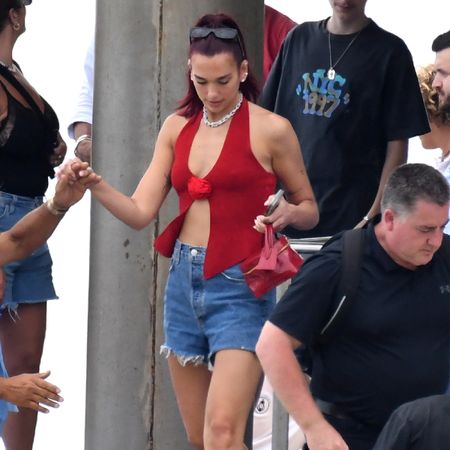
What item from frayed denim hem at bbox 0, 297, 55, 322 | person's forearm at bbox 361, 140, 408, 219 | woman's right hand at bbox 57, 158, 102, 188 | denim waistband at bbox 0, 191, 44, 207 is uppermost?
person's forearm at bbox 361, 140, 408, 219

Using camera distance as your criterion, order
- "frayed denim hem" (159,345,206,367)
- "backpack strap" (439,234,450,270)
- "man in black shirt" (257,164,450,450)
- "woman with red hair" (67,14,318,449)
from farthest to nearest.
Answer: "frayed denim hem" (159,345,206,367), "woman with red hair" (67,14,318,449), "backpack strap" (439,234,450,270), "man in black shirt" (257,164,450,450)

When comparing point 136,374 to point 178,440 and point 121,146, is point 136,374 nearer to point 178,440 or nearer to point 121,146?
point 178,440

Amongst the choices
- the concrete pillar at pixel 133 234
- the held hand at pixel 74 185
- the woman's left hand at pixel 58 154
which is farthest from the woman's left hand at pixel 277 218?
the woman's left hand at pixel 58 154

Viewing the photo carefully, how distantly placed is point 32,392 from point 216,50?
1343 mm

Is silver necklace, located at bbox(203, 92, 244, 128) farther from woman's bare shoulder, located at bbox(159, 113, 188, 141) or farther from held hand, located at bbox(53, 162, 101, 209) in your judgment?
held hand, located at bbox(53, 162, 101, 209)

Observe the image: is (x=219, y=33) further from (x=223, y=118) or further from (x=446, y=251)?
(x=446, y=251)

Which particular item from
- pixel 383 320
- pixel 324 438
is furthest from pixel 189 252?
pixel 324 438

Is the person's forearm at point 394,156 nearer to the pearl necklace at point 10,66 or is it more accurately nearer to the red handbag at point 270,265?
the red handbag at point 270,265

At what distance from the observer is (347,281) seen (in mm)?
4414

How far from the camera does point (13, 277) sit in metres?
5.68

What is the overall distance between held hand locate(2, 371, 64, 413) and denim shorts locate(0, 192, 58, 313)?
124 cm

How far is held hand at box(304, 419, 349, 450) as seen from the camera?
4.26 m

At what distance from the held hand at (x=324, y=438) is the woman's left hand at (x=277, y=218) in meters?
0.74

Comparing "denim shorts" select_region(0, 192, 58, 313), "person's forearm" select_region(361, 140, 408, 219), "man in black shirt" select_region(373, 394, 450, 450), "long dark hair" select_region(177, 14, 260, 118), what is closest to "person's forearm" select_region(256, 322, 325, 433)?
"man in black shirt" select_region(373, 394, 450, 450)
